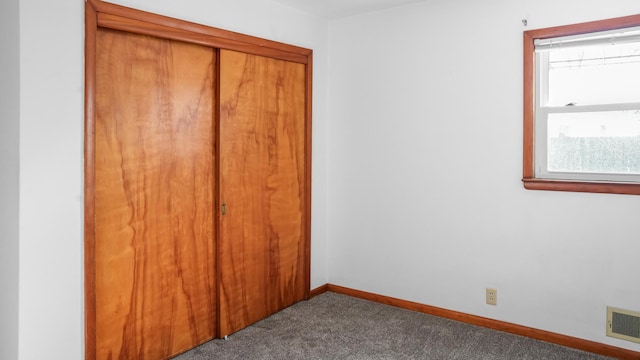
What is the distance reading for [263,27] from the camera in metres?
3.23

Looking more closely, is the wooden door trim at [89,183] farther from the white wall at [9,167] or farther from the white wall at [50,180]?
the white wall at [9,167]

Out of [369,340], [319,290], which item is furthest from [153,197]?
[319,290]

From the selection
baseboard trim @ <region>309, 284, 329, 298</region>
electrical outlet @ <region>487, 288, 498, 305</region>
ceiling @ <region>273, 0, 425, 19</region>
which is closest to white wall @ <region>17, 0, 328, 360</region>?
ceiling @ <region>273, 0, 425, 19</region>

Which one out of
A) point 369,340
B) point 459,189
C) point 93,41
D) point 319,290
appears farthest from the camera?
point 319,290

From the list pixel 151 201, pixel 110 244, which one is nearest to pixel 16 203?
pixel 110 244

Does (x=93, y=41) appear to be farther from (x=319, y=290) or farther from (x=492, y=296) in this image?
(x=492, y=296)

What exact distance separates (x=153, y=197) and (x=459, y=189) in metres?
2.09

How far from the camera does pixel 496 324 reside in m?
3.12

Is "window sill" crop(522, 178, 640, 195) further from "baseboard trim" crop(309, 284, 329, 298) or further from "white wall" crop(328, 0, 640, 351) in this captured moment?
"baseboard trim" crop(309, 284, 329, 298)

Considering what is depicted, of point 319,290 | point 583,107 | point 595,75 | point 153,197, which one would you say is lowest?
point 319,290

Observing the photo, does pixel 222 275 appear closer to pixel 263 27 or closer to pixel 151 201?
pixel 151 201

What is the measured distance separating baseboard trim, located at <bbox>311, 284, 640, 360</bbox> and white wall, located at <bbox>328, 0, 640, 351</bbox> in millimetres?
44

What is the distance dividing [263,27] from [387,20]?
1.00 m

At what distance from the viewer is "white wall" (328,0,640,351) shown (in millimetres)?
2803
